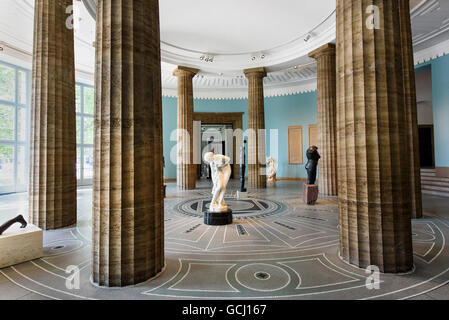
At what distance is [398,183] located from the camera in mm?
3090

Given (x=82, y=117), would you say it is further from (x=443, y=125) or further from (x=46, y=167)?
(x=443, y=125)

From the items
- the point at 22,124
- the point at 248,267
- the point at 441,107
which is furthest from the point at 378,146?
the point at 22,124

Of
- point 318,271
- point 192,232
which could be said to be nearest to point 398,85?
point 318,271

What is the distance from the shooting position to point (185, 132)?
12961mm

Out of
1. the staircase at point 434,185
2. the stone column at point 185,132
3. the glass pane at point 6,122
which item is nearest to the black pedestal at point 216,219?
the stone column at point 185,132

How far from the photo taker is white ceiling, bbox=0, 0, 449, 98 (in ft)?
27.9

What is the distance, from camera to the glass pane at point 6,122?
432 inches

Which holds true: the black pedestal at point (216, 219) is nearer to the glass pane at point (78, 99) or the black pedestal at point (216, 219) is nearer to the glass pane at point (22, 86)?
the glass pane at point (22, 86)

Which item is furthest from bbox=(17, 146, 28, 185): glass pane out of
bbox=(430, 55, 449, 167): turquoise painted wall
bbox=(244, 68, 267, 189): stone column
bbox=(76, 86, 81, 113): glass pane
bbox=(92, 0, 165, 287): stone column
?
bbox=(430, 55, 449, 167): turquoise painted wall

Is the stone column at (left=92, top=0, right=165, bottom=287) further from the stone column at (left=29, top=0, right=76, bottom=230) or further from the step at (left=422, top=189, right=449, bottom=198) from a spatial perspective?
the step at (left=422, top=189, right=449, bottom=198)

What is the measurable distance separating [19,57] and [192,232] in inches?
502

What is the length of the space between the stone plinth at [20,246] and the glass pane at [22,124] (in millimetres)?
10760

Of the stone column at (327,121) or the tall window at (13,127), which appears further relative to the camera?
the tall window at (13,127)

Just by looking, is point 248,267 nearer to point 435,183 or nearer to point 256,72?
point 435,183
